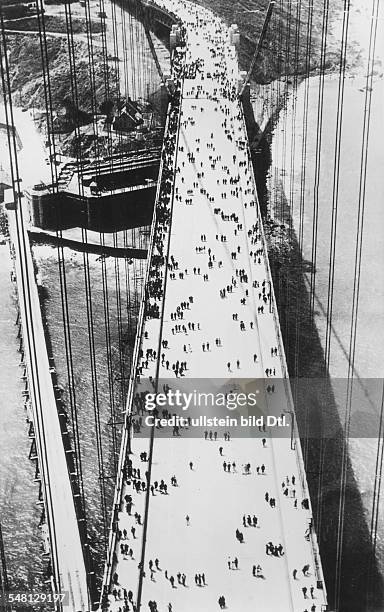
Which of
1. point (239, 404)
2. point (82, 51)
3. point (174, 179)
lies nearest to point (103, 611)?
point (239, 404)

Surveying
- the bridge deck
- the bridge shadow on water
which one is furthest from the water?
the bridge deck

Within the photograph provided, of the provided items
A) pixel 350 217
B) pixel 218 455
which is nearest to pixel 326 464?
pixel 218 455

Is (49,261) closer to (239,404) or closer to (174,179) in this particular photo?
(174,179)

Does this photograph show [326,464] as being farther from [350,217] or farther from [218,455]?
[350,217]

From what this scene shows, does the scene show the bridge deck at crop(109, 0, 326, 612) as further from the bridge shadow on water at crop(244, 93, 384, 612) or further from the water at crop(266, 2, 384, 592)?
the water at crop(266, 2, 384, 592)

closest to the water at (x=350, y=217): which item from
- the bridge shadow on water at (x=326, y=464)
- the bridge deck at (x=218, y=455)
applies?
the bridge shadow on water at (x=326, y=464)

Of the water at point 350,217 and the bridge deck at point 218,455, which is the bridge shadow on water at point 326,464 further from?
the bridge deck at point 218,455
